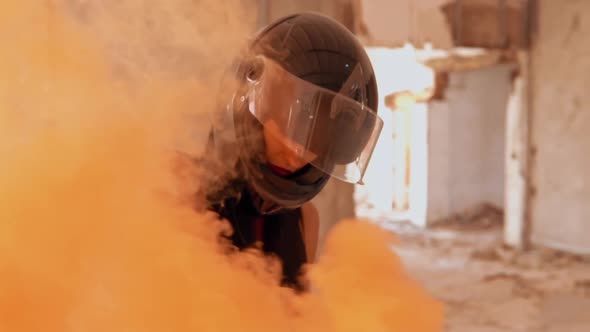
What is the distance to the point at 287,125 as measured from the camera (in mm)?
1089

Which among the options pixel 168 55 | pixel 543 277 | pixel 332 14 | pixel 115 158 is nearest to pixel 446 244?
pixel 543 277

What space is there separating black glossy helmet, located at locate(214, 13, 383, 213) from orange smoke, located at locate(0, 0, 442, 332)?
139 mm

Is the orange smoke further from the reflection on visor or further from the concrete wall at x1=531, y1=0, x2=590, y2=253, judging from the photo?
the concrete wall at x1=531, y1=0, x2=590, y2=253

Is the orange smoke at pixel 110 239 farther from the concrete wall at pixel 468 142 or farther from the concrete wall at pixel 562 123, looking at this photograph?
the concrete wall at pixel 468 142

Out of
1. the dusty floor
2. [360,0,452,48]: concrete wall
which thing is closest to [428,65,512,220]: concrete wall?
the dusty floor

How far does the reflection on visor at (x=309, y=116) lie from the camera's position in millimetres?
1075

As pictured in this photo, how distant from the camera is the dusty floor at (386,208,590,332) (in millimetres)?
3314

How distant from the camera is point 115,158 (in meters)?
0.86

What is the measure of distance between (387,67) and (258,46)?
546 centimetres

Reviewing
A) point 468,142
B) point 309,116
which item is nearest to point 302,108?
point 309,116

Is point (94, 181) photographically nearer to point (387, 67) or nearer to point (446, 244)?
point (446, 244)

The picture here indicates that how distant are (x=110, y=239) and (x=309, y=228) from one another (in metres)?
0.65

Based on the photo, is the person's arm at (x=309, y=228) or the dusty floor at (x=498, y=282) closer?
the person's arm at (x=309, y=228)

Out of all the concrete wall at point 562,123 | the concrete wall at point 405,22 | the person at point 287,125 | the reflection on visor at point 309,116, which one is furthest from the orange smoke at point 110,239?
the concrete wall at point 562,123
